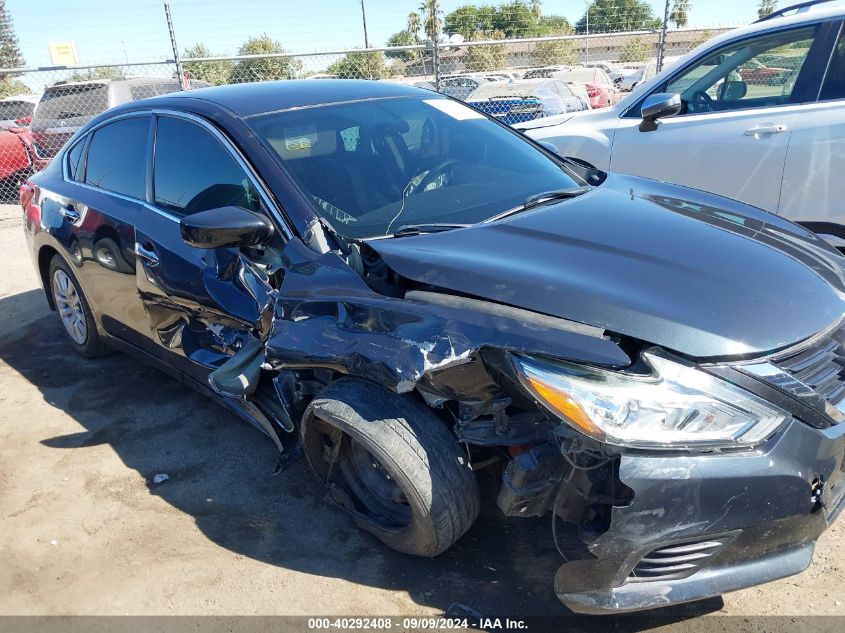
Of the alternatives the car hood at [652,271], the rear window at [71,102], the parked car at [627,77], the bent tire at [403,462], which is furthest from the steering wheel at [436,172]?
the parked car at [627,77]

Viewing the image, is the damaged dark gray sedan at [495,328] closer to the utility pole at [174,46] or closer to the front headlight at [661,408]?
the front headlight at [661,408]

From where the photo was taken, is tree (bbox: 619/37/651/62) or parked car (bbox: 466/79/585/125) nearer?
parked car (bbox: 466/79/585/125)

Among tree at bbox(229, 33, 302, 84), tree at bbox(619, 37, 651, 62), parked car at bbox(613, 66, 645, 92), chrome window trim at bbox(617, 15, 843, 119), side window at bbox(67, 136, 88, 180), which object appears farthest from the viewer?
parked car at bbox(613, 66, 645, 92)

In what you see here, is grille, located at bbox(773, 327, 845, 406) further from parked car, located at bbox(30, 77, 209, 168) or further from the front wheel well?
parked car, located at bbox(30, 77, 209, 168)

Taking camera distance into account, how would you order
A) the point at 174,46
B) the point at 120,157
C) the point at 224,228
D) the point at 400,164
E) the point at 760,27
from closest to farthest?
the point at 224,228 → the point at 400,164 → the point at 120,157 → the point at 760,27 → the point at 174,46

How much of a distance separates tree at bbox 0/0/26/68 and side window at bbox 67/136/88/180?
117 ft

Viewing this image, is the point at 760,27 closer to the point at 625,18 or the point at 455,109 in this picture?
the point at 455,109

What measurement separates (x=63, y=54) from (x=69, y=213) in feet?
31.9

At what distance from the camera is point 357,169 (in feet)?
9.90

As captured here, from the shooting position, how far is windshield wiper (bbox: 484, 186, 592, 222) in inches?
113

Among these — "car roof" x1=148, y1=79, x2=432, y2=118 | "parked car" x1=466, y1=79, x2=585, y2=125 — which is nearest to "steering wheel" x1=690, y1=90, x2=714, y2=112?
"car roof" x1=148, y1=79, x2=432, y2=118

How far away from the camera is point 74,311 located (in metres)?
4.61

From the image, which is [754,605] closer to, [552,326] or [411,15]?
[552,326]

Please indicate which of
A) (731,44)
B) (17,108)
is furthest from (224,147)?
(17,108)
